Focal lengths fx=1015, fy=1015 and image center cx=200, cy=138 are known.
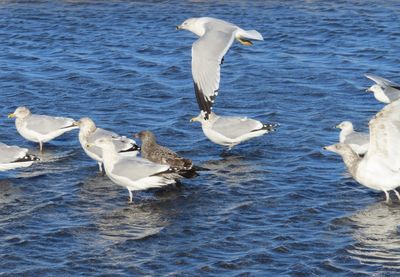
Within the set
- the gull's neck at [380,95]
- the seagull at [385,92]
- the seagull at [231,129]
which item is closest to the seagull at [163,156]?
the seagull at [231,129]

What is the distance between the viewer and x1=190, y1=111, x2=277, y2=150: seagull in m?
13.4

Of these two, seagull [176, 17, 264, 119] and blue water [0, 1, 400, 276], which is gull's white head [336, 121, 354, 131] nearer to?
blue water [0, 1, 400, 276]

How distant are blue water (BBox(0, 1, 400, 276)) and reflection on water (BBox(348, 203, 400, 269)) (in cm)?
2

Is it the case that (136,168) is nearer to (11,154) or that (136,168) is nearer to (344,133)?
(11,154)

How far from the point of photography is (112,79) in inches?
688

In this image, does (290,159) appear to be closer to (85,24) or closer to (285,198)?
(285,198)

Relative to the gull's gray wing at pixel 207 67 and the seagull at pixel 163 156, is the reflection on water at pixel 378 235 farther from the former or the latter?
the gull's gray wing at pixel 207 67

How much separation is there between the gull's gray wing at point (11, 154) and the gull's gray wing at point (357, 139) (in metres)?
4.14

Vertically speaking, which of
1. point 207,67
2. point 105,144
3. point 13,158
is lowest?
point 13,158

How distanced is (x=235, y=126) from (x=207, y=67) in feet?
3.75

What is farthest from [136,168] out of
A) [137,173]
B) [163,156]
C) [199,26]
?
[199,26]

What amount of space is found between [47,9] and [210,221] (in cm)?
1311

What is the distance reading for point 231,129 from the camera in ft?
44.1

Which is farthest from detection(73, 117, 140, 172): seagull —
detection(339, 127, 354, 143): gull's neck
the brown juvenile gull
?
detection(339, 127, 354, 143): gull's neck
